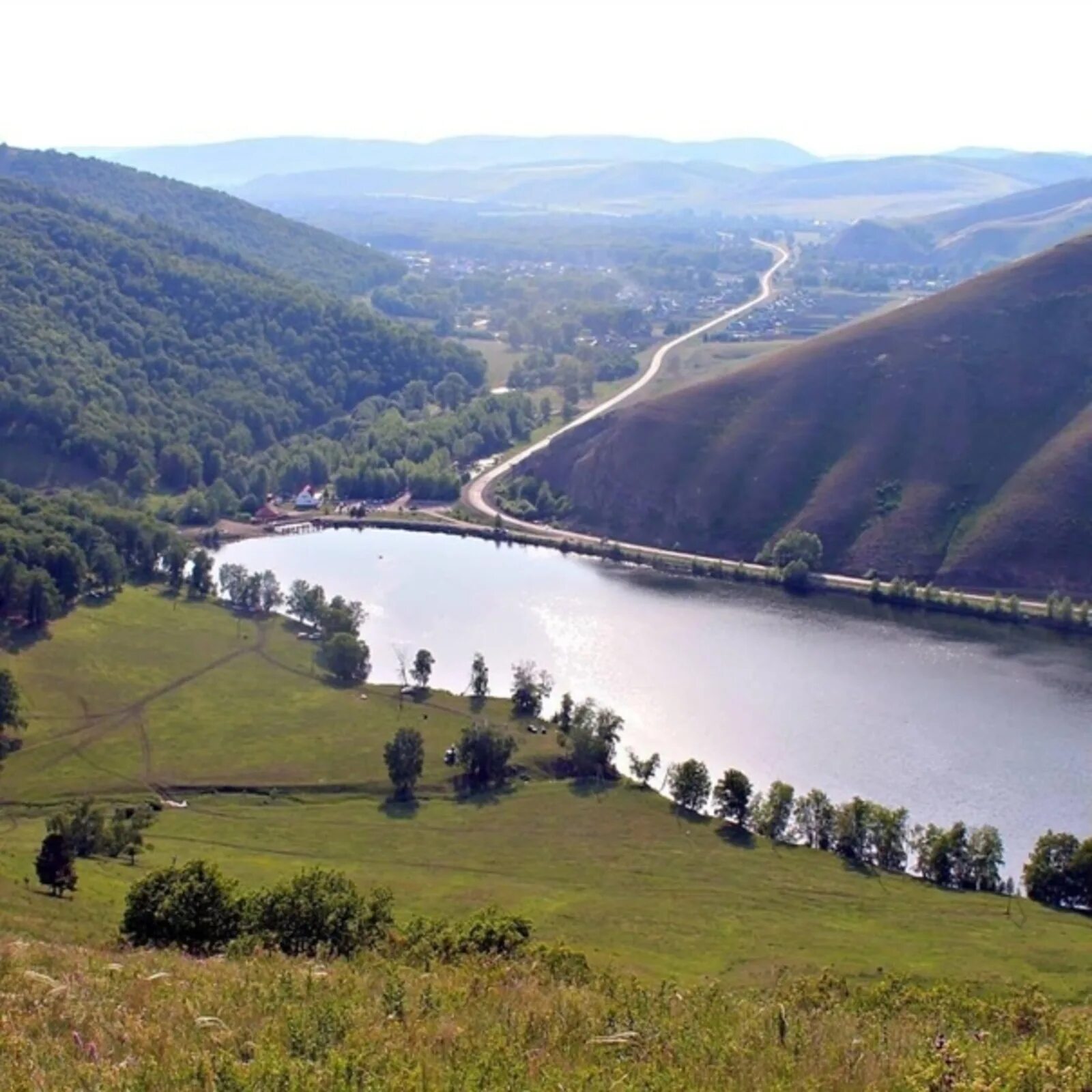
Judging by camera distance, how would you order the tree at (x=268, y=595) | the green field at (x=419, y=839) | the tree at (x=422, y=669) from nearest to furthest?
the green field at (x=419, y=839) → the tree at (x=422, y=669) → the tree at (x=268, y=595)

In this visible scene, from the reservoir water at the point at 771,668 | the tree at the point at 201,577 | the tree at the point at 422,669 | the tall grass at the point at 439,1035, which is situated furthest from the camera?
the tree at the point at 201,577

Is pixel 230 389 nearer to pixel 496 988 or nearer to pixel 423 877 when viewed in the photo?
pixel 423 877

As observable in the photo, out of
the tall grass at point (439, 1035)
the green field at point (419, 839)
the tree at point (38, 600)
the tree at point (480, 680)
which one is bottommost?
the green field at point (419, 839)

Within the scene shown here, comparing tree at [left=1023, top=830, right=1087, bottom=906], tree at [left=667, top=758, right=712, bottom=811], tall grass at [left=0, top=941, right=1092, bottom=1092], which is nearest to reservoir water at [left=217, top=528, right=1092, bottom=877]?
tree at [left=1023, top=830, right=1087, bottom=906]

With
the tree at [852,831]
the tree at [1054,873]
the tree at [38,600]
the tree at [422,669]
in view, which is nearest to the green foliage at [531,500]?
the tree at [422,669]

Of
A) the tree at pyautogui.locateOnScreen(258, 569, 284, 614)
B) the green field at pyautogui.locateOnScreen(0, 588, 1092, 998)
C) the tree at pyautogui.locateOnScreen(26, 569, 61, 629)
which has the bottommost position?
the green field at pyautogui.locateOnScreen(0, 588, 1092, 998)

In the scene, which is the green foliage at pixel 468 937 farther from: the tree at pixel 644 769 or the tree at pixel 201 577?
the tree at pixel 201 577

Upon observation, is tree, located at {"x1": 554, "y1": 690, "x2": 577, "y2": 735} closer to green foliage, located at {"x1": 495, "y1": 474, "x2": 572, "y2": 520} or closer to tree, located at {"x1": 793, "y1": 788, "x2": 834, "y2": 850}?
tree, located at {"x1": 793, "y1": 788, "x2": 834, "y2": 850}

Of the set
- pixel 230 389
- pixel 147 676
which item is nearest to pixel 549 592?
pixel 147 676
